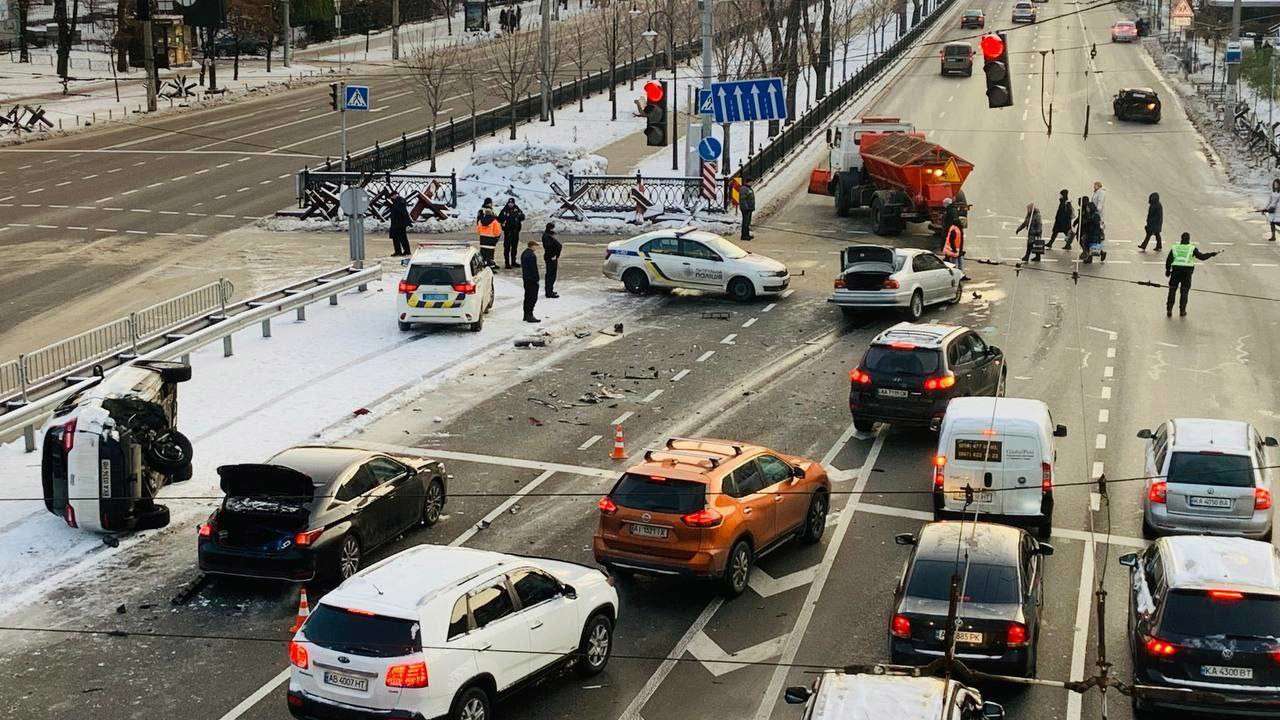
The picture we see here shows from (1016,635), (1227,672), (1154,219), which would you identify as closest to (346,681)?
(1016,635)

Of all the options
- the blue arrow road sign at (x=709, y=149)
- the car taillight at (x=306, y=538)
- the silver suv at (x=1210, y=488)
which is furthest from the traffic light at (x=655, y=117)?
the car taillight at (x=306, y=538)

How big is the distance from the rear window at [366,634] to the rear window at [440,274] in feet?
55.5

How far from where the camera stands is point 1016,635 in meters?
13.9

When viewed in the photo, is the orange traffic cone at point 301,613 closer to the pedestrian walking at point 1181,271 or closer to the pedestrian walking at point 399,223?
the pedestrian walking at point 1181,271

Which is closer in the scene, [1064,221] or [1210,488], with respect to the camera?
[1210,488]

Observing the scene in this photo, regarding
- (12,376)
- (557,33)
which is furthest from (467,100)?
(12,376)

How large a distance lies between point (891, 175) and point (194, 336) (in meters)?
21.1

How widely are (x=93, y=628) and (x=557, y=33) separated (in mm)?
80147

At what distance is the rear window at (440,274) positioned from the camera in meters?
29.6

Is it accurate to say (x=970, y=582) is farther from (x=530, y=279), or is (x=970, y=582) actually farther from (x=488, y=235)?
(x=488, y=235)

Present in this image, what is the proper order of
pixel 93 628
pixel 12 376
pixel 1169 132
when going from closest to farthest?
pixel 93 628 → pixel 12 376 → pixel 1169 132

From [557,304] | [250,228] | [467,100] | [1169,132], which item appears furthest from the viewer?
[467,100]

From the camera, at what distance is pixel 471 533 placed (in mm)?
18844

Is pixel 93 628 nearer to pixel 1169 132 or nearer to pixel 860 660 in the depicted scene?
pixel 860 660
